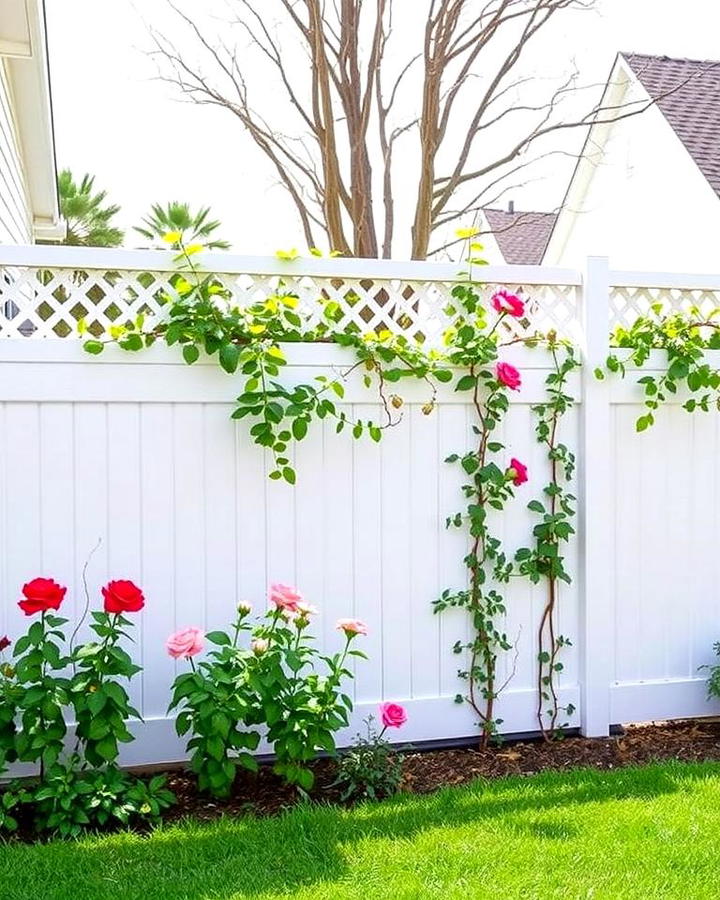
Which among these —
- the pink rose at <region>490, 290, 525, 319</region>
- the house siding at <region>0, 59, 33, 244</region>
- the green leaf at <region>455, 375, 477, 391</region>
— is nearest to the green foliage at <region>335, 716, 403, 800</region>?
the green leaf at <region>455, 375, 477, 391</region>

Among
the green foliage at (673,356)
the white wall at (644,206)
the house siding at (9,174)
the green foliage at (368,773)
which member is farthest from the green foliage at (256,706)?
the white wall at (644,206)

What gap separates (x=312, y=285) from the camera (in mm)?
3418

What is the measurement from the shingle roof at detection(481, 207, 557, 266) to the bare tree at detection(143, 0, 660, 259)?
14.6ft

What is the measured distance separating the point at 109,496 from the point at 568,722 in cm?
198

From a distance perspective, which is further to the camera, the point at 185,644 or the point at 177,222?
the point at 177,222

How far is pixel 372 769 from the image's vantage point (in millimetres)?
3033

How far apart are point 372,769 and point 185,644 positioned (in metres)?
0.74

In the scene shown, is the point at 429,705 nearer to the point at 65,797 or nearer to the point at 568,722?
the point at 568,722

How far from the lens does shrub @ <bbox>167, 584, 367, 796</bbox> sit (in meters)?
2.88

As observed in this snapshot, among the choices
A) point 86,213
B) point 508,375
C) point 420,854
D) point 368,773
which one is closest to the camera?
point 420,854

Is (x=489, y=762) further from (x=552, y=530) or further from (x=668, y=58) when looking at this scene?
(x=668, y=58)

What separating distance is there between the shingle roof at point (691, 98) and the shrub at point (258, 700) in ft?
26.6

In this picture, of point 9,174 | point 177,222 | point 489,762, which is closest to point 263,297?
point 489,762

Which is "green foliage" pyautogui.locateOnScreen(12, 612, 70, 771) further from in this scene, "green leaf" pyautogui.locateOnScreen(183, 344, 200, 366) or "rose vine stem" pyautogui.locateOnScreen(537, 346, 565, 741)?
"rose vine stem" pyautogui.locateOnScreen(537, 346, 565, 741)
